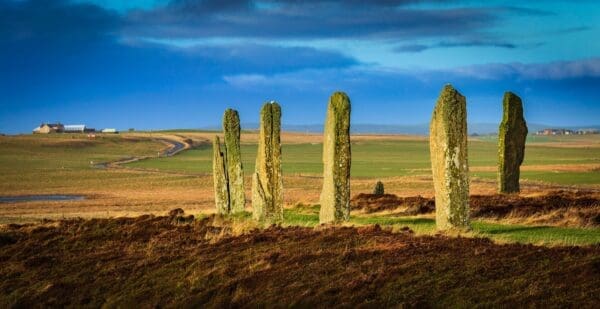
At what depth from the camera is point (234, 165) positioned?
32.0 metres

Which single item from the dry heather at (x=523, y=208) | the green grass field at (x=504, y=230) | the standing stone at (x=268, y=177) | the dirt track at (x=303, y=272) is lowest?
the dirt track at (x=303, y=272)

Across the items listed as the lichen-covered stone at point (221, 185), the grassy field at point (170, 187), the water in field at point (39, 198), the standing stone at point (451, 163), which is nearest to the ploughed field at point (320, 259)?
the grassy field at point (170, 187)

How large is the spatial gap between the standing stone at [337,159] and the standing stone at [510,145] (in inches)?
555

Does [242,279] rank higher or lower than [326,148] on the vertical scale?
lower

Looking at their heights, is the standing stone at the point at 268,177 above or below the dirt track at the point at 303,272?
above

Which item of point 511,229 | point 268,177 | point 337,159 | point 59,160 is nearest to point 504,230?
point 511,229

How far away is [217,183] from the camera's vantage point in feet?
108

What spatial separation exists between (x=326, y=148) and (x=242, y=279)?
29.7 feet

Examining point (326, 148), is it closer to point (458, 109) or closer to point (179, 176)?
point (458, 109)

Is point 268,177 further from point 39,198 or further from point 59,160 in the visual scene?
point 59,160

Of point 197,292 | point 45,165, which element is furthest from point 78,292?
point 45,165

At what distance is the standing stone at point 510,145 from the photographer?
36125 millimetres

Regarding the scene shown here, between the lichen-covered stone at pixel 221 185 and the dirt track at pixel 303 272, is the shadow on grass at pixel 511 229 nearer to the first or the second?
the dirt track at pixel 303 272

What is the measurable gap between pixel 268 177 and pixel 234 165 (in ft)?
14.1
